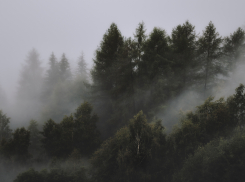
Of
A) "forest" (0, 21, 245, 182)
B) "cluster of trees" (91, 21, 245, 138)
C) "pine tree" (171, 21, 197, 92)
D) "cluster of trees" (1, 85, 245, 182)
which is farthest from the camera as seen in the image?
"pine tree" (171, 21, 197, 92)

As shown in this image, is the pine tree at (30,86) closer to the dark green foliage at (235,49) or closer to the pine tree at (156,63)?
the pine tree at (156,63)

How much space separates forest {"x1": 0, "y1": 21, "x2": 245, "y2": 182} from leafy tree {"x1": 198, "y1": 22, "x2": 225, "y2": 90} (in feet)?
0.31

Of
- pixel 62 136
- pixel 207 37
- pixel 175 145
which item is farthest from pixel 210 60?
pixel 62 136

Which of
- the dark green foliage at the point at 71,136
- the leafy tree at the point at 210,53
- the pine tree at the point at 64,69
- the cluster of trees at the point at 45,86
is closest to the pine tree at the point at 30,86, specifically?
the cluster of trees at the point at 45,86

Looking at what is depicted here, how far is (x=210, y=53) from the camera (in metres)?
15.1

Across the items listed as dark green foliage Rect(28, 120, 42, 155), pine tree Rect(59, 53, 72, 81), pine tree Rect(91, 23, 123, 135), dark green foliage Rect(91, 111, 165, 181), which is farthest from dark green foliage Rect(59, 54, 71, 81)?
dark green foliage Rect(91, 111, 165, 181)

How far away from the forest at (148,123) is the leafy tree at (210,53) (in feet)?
0.31

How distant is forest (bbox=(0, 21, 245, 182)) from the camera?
9195 mm

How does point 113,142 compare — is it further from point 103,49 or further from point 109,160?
point 103,49

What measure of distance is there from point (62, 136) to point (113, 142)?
15.1ft

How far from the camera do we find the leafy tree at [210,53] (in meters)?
14.6

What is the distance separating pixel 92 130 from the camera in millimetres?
13680

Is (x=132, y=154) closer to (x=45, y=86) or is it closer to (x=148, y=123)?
(x=148, y=123)

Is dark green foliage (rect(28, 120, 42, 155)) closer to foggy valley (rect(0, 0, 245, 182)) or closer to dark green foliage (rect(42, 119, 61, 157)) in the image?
foggy valley (rect(0, 0, 245, 182))
